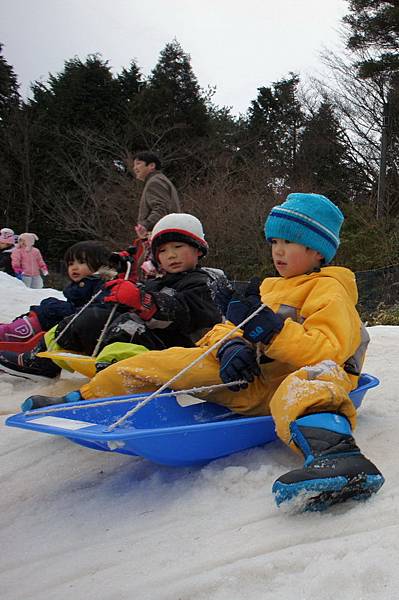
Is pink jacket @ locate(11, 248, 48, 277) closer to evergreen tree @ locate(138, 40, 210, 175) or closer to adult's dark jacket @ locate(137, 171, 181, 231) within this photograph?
adult's dark jacket @ locate(137, 171, 181, 231)

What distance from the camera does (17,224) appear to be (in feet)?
61.6

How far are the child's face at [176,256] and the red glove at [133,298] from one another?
0.36m

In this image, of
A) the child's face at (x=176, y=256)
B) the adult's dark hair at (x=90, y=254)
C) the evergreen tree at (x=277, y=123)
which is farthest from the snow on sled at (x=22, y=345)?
the evergreen tree at (x=277, y=123)

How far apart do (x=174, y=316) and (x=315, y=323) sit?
1.09 m

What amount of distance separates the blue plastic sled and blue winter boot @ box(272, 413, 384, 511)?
281 mm

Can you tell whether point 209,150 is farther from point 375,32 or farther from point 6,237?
point 6,237

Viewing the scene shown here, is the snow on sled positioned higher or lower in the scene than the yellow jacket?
lower

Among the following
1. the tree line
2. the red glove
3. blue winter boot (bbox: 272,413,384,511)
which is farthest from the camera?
the tree line

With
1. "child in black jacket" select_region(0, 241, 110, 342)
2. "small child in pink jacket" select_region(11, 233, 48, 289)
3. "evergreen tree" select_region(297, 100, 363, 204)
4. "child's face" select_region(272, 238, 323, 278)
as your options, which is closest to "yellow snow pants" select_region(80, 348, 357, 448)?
"child's face" select_region(272, 238, 323, 278)

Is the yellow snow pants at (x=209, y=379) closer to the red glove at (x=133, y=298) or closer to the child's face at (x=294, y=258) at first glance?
the child's face at (x=294, y=258)

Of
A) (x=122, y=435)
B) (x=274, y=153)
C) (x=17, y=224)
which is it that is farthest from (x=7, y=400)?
(x=274, y=153)

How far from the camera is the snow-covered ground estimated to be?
120 cm

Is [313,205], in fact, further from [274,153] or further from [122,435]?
[274,153]

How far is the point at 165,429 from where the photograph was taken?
1630 mm
